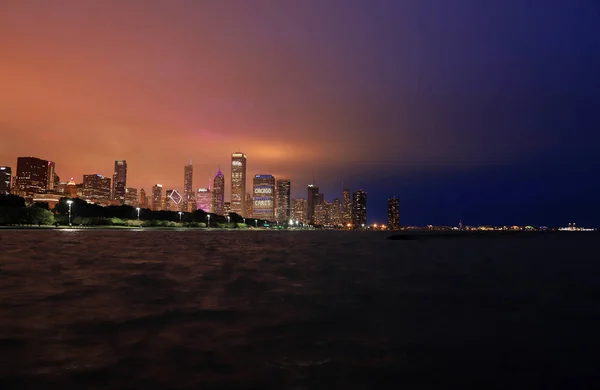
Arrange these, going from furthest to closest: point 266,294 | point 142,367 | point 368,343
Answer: point 266,294, point 368,343, point 142,367

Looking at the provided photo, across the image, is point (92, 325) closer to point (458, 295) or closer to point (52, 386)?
point (52, 386)

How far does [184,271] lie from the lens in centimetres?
3600

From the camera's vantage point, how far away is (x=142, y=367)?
11.5 metres

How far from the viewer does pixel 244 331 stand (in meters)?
16.0

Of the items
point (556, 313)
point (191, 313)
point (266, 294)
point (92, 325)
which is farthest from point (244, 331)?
point (556, 313)

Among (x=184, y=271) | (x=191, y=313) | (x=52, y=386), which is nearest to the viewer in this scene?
(x=52, y=386)

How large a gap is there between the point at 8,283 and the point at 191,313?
46.3 feet

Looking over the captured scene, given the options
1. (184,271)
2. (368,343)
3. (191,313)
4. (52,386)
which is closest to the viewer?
(52,386)

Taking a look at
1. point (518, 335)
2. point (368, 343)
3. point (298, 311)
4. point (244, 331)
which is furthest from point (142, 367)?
point (518, 335)

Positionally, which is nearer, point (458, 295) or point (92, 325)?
point (92, 325)

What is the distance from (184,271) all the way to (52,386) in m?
26.3

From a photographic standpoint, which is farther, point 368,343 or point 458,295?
point 458,295

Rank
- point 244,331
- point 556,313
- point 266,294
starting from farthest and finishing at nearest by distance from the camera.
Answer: point 266,294
point 556,313
point 244,331

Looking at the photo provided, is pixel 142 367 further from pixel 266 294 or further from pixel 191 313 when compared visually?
pixel 266 294
